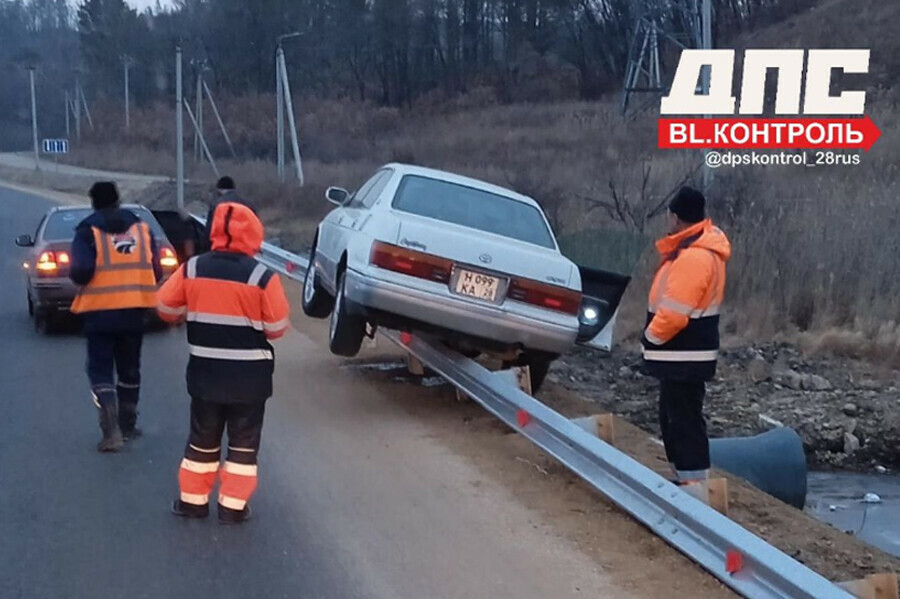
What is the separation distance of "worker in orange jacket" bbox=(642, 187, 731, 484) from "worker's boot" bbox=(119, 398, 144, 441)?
3.72 metres

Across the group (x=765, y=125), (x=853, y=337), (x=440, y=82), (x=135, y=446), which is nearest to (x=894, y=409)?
(x=853, y=337)

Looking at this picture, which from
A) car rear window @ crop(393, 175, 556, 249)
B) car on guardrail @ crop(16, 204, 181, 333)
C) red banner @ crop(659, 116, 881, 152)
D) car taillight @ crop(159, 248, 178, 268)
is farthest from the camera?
red banner @ crop(659, 116, 881, 152)

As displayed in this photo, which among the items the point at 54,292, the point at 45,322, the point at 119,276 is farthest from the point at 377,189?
the point at 45,322

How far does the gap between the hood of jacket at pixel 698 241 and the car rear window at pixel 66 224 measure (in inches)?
325

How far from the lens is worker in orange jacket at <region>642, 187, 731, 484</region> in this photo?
699cm

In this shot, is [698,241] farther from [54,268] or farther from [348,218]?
[54,268]

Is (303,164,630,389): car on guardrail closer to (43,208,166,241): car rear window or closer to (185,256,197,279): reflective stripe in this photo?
(185,256,197,279): reflective stripe

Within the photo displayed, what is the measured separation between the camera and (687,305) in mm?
6973

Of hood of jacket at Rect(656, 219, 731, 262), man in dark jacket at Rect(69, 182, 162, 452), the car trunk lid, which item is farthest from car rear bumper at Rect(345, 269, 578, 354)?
hood of jacket at Rect(656, 219, 731, 262)

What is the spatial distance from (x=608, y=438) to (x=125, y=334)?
11.0 feet

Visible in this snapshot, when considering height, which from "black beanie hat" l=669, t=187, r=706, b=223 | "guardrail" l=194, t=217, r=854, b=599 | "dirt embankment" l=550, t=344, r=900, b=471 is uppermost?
"black beanie hat" l=669, t=187, r=706, b=223

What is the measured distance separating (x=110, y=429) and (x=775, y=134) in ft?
77.2

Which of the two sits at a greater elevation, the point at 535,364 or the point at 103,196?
the point at 103,196

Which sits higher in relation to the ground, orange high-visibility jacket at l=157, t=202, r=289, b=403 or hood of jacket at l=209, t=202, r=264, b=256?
hood of jacket at l=209, t=202, r=264, b=256
